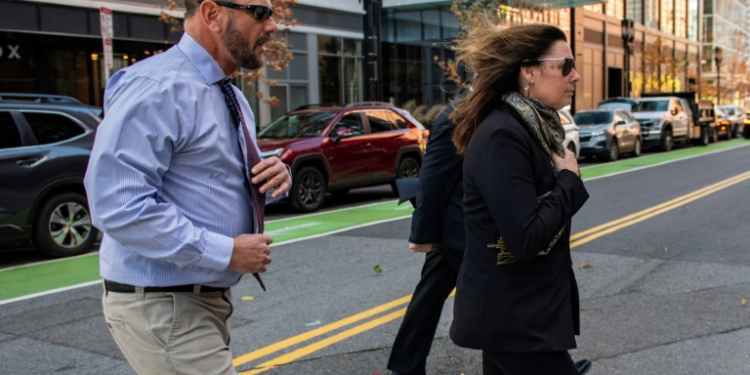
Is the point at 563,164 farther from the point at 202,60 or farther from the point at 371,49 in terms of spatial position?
the point at 371,49

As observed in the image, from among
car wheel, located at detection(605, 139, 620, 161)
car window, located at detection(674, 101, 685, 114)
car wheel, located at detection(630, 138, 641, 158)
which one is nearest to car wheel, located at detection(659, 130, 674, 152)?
car window, located at detection(674, 101, 685, 114)

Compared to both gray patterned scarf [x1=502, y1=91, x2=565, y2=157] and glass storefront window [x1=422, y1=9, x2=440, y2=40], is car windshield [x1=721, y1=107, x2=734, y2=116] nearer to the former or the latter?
glass storefront window [x1=422, y1=9, x2=440, y2=40]

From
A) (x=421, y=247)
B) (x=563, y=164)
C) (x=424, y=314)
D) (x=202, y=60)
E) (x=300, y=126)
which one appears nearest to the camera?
(x=202, y=60)

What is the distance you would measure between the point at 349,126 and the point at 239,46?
1189 centimetres

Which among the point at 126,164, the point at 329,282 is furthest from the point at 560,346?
the point at 329,282

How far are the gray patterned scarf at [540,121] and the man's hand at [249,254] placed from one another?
39.0 inches

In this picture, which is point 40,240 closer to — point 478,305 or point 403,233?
point 403,233

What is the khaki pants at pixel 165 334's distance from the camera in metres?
2.36

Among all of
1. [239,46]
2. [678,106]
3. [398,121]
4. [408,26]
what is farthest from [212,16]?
[408,26]

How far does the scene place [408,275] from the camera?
25.6ft

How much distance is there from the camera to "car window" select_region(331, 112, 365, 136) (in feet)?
46.1

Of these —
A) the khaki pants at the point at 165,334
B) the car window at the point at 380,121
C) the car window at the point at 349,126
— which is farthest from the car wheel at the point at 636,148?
the khaki pants at the point at 165,334

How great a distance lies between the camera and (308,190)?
13461 millimetres

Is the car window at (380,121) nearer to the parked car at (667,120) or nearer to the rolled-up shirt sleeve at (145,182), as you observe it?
the rolled-up shirt sleeve at (145,182)
